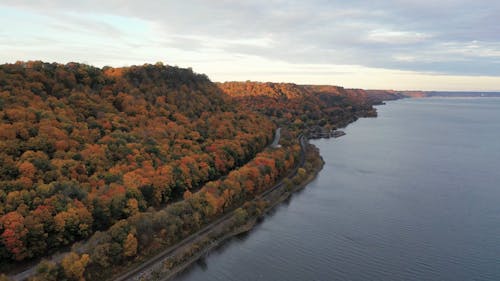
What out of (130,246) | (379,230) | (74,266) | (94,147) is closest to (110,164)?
(94,147)

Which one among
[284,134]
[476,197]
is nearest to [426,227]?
[476,197]

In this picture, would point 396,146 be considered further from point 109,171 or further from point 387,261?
point 109,171

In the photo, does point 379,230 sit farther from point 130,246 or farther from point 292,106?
point 292,106

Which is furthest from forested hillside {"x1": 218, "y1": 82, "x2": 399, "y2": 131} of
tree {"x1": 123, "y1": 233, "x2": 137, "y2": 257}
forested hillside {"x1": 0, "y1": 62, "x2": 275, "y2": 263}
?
tree {"x1": 123, "y1": 233, "x2": 137, "y2": 257}

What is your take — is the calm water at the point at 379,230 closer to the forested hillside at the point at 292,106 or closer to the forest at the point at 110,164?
the forest at the point at 110,164

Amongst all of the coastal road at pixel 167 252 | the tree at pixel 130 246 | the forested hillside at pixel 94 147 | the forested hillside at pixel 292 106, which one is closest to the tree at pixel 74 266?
the coastal road at pixel 167 252

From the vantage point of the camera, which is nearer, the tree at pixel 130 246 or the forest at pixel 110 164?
the forest at pixel 110 164
